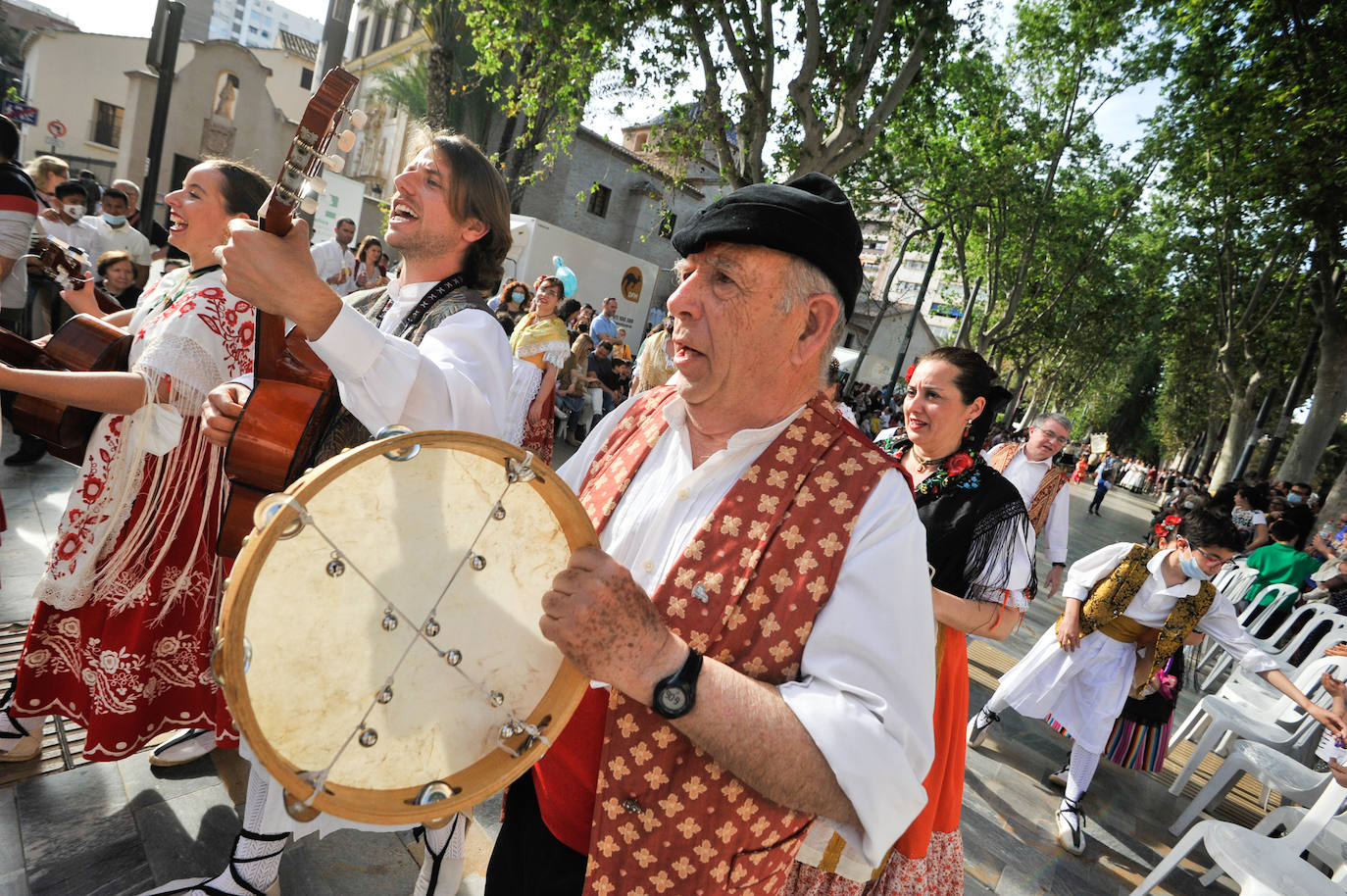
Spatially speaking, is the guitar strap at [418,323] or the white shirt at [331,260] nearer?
the guitar strap at [418,323]

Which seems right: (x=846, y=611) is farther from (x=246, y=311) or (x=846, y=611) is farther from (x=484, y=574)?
(x=246, y=311)

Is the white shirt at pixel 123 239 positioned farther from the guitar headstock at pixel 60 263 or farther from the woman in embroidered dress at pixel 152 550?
the woman in embroidered dress at pixel 152 550

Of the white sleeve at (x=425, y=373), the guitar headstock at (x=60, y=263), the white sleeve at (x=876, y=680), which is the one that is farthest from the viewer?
the guitar headstock at (x=60, y=263)

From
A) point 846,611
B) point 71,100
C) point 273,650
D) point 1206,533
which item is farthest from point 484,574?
point 71,100

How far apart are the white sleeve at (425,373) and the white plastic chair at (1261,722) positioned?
18.2ft

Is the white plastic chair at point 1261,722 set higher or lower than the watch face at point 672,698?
lower

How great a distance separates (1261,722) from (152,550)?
6.63 m

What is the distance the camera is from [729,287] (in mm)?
1441

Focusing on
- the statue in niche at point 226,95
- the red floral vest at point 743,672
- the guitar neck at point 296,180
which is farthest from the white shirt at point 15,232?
the statue in niche at point 226,95

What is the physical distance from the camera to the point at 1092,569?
14.4ft

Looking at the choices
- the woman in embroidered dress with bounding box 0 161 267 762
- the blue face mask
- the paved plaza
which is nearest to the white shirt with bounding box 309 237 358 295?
the paved plaza

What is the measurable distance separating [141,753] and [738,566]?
284 cm

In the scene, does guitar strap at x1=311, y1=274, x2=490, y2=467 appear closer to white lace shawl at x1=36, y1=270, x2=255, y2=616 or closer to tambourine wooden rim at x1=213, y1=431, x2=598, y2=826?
white lace shawl at x1=36, y1=270, x2=255, y2=616

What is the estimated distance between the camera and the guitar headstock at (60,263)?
10.2ft
